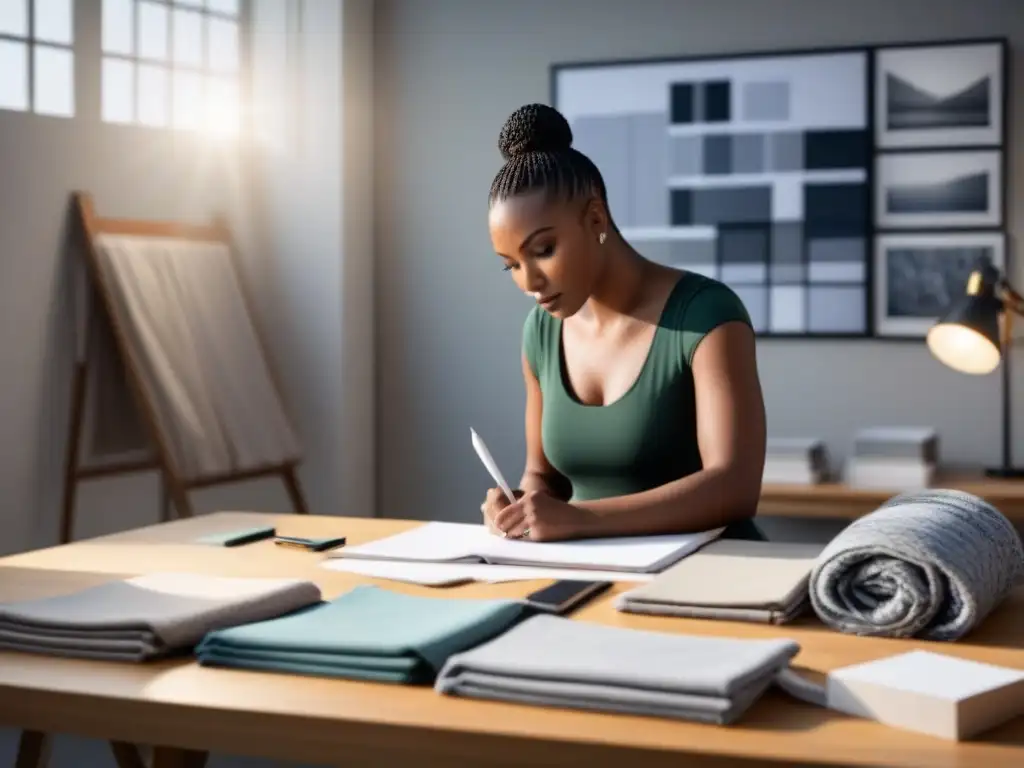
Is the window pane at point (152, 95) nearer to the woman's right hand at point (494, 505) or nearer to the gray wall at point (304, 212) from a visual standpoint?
the gray wall at point (304, 212)

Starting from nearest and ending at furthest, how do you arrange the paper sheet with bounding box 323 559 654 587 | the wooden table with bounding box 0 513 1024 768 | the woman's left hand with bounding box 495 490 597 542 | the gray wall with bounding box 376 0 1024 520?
the wooden table with bounding box 0 513 1024 768
the paper sheet with bounding box 323 559 654 587
the woman's left hand with bounding box 495 490 597 542
the gray wall with bounding box 376 0 1024 520

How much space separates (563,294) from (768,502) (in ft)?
5.67

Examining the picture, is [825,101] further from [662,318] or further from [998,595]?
[998,595]

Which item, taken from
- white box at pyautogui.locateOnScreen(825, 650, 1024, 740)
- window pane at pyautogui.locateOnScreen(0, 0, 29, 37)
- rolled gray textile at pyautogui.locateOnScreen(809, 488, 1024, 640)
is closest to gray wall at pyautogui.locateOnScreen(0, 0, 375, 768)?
window pane at pyautogui.locateOnScreen(0, 0, 29, 37)

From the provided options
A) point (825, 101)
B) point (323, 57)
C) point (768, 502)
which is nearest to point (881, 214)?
point (825, 101)

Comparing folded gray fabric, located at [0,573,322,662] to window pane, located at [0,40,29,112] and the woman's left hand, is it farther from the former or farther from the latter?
window pane, located at [0,40,29,112]

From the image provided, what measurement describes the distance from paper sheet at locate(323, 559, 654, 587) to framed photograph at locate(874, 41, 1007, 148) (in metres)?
2.71

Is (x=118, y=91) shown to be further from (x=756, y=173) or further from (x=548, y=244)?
(x=548, y=244)

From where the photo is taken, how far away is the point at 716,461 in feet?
6.76

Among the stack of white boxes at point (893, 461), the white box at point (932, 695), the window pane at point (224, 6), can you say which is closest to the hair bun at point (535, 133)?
the white box at point (932, 695)

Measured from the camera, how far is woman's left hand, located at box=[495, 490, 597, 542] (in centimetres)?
185

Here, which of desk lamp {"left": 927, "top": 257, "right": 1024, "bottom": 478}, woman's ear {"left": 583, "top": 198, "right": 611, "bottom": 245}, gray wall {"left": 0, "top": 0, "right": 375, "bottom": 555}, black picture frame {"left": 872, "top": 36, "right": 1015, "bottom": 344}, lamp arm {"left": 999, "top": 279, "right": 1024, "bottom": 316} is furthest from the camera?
gray wall {"left": 0, "top": 0, "right": 375, "bottom": 555}

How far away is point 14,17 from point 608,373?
7.58ft

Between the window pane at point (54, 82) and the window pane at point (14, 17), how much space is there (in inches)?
2.7
